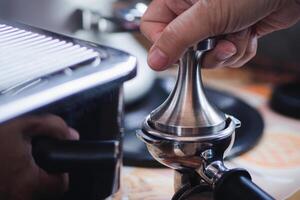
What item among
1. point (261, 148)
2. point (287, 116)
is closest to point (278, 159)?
point (261, 148)

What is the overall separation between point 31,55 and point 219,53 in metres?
0.15

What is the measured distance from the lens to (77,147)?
396mm

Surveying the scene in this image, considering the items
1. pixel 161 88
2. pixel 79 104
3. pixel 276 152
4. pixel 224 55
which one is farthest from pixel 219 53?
pixel 161 88

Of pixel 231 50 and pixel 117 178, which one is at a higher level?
pixel 231 50

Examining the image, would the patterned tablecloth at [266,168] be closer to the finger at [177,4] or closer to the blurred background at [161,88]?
the blurred background at [161,88]

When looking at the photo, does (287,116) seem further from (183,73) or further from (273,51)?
(183,73)

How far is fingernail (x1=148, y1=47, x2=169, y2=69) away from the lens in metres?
0.39

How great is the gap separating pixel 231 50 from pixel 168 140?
0.35 ft

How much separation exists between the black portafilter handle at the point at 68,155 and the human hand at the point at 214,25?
78 millimetres

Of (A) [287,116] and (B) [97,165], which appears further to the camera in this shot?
(A) [287,116]

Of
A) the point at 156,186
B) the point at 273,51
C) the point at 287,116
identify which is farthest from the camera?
the point at 273,51

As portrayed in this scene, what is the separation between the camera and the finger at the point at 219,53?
1.38 feet

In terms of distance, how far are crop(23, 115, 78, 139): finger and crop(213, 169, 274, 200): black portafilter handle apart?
12cm

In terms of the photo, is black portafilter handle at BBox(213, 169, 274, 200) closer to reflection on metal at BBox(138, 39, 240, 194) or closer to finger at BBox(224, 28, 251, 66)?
reflection on metal at BBox(138, 39, 240, 194)
